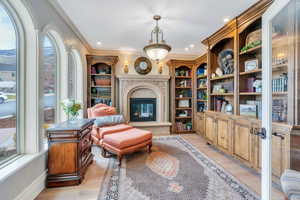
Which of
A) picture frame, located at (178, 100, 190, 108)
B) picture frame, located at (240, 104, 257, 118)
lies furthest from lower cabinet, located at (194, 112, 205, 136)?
picture frame, located at (240, 104, 257, 118)

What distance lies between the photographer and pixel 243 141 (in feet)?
8.21

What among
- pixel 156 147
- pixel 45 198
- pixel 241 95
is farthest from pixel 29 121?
pixel 241 95

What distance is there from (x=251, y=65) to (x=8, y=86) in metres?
3.50

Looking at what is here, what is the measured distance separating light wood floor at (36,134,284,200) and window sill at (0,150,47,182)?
1.68ft

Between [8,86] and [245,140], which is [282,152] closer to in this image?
[245,140]

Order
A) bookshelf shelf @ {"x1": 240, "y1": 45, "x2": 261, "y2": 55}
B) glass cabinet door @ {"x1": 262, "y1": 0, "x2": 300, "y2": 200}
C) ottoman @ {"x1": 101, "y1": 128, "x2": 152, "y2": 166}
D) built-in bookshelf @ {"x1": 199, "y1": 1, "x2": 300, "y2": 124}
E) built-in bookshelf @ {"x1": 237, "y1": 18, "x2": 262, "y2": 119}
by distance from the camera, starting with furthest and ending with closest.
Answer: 1. ottoman @ {"x1": 101, "y1": 128, "x2": 152, "y2": 166}
2. built-in bookshelf @ {"x1": 237, "y1": 18, "x2": 262, "y2": 119}
3. bookshelf shelf @ {"x1": 240, "y1": 45, "x2": 261, "y2": 55}
4. built-in bookshelf @ {"x1": 199, "y1": 1, "x2": 300, "y2": 124}
5. glass cabinet door @ {"x1": 262, "y1": 0, "x2": 300, "y2": 200}

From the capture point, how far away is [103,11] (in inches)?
95.7

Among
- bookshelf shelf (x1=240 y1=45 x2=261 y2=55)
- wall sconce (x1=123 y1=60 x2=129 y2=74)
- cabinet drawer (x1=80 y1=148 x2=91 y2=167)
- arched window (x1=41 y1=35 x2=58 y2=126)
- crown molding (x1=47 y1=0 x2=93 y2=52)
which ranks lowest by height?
cabinet drawer (x1=80 y1=148 x2=91 y2=167)

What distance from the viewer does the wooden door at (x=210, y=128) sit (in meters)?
3.38

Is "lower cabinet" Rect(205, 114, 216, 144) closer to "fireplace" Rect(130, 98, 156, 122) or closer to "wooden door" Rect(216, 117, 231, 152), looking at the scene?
"wooden door" Rect(216, 117, 231, 152)

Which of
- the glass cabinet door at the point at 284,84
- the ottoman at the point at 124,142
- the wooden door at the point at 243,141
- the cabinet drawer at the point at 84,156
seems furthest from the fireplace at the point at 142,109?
the glass cabinet door at the point at 284,84

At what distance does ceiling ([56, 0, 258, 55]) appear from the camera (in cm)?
223

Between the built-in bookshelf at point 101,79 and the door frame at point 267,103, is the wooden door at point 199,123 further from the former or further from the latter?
the door frame at point 267,103

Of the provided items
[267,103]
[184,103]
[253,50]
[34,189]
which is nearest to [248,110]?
[253,50]
